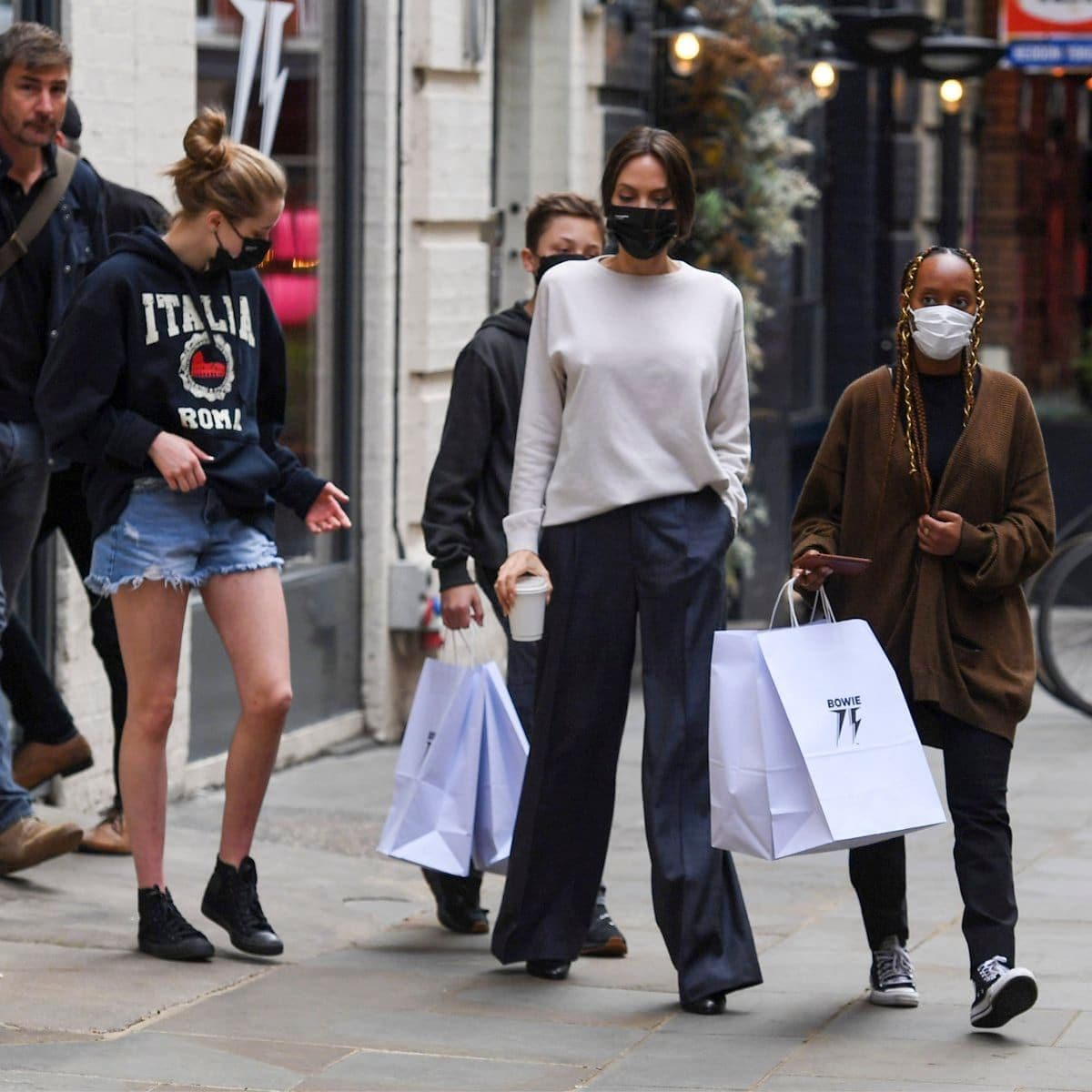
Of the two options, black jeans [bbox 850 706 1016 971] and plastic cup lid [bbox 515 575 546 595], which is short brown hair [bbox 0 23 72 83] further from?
black jeans [bbox 850 706 1016 971]

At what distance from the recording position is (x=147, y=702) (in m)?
5.52

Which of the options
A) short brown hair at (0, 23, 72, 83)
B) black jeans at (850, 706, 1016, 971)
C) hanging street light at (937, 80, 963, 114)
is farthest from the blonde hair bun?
hanging street light at (937, 80, 963, 114)

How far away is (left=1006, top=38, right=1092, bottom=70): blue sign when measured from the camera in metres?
14.2

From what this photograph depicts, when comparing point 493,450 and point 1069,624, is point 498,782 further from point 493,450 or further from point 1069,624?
point 1069,624

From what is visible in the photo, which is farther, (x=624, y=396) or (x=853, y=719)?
(x=624, y=396)

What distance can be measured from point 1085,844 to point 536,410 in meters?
2.98

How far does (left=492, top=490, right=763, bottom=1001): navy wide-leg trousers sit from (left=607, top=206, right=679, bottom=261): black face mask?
20.7 inches

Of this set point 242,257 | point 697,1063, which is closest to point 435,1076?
point 697,1063

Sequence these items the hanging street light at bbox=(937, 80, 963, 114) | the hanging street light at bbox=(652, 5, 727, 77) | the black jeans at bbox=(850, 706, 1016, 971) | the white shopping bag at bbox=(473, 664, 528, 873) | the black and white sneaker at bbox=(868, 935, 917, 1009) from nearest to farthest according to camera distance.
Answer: the black jeans at bbox=(850, 706, 1016, 971) → the black and white sneaker at bbox=(868, 935, 917, 1009) → the white shopping bag at bbox=(473, 664, 528, 873) → the hanging street light at bbox=(652, 5, 727, 77) → the hanging street light at bbox=(937, 80, 963, 114)

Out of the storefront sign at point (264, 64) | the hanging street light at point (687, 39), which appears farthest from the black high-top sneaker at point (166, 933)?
the hanging street light at point (687, 39)

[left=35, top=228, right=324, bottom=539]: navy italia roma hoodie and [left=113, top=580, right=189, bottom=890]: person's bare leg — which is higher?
[left=35, top=228, right=324, bottom=539]: navy italia roma hoodie

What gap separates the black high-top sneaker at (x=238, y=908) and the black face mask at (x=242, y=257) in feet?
4.34

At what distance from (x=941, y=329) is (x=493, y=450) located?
1.27m

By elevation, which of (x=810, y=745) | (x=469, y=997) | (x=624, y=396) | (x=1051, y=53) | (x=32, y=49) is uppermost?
(x=1051, y=53)
